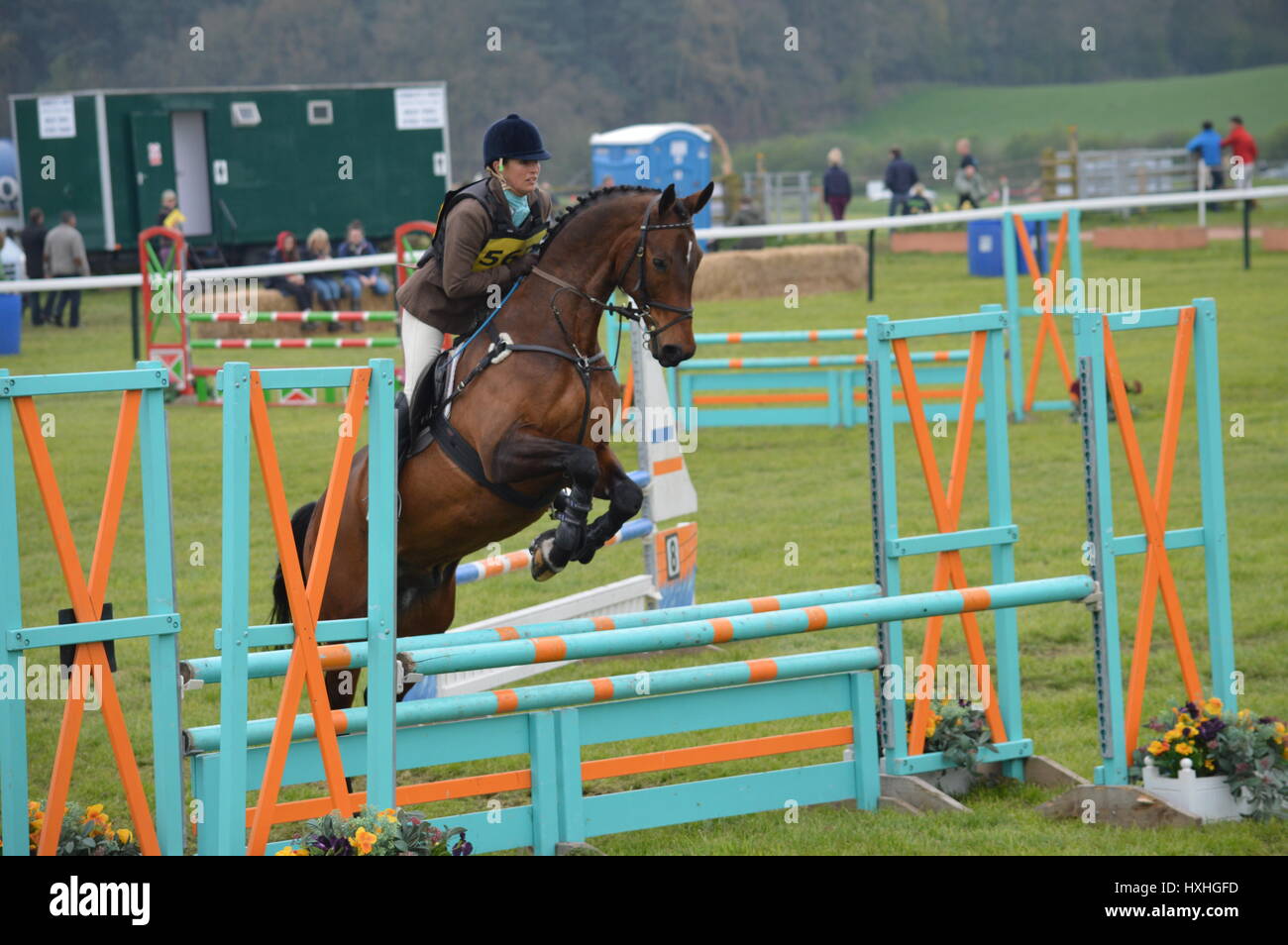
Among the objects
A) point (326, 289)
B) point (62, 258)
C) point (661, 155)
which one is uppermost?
point (661, 155)

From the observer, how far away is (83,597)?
3.58 metres

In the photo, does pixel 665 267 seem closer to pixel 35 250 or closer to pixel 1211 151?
pixel 35 250

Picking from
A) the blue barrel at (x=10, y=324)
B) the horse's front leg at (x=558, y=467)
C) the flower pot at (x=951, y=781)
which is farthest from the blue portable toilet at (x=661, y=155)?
the flower pot at (x=951, y=781)

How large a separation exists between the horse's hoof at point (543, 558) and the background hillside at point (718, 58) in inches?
1610

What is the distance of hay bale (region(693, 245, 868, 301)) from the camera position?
22156 millimetres

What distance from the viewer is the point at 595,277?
18.6 ft

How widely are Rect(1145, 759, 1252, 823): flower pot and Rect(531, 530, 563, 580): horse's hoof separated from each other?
216 centimetres

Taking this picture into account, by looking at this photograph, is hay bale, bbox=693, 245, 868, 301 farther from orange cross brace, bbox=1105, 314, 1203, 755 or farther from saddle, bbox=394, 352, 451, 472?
orange cross brace, bbox=1105, 314, 1203, 755

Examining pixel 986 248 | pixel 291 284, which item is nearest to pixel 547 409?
pixel 291 284

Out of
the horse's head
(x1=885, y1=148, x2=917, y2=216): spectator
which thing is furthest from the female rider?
(x1=885, y1=148, x2=917, y2=216): spectator

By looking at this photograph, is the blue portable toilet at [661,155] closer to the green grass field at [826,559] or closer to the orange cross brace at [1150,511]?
the green grass field at [826,559]

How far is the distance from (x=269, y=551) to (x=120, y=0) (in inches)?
1650

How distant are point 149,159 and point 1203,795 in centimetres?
2340
